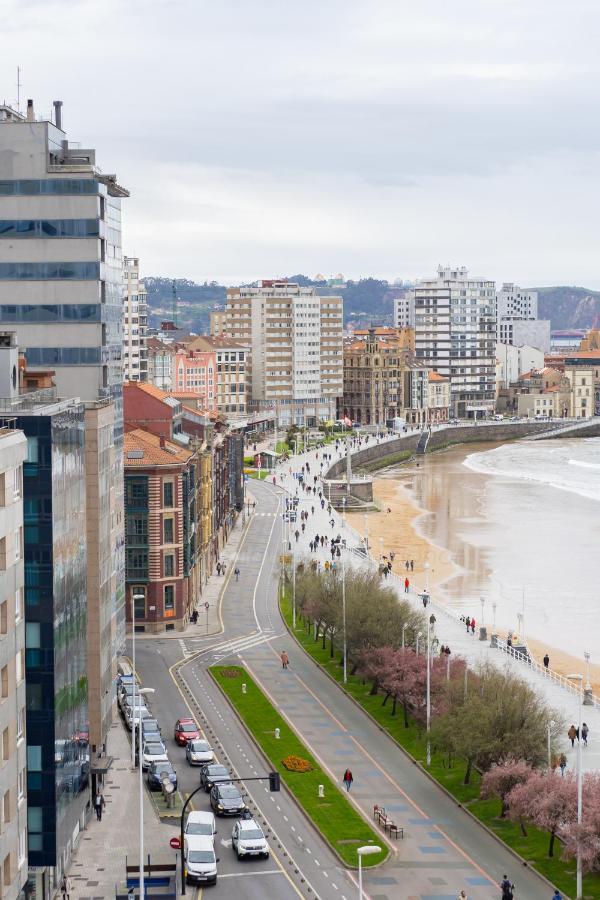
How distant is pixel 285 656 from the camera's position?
Result: 83.5m

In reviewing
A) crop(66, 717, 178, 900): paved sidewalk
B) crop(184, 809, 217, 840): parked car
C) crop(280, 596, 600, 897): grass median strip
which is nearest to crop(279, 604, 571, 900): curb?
crop(280, 596, 600, 897): grass median strip

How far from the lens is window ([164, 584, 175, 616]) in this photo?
9362 centimetres

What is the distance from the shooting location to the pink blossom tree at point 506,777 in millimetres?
55062

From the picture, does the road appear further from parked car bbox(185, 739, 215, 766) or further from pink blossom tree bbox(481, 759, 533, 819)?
pink blossom tree bbox(481, 759, 533, 819)

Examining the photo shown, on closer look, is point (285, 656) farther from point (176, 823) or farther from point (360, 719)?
point (176, 823)

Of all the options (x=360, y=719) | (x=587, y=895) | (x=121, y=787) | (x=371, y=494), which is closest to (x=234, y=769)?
(x=121, y=787)

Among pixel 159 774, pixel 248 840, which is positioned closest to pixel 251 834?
pixel 248 840

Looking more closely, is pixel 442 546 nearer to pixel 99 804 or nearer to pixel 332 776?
pixel 332 776

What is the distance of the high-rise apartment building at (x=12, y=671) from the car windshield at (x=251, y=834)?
11.0m

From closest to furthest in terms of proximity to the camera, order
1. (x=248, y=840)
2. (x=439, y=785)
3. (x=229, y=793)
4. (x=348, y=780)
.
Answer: (x=248, y=840), (x=229, y=793), (x=348, y=780), (x=439, y=785)

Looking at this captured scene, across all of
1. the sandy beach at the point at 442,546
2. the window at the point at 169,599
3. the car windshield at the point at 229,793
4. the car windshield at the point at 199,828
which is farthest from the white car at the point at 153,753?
the window at the point at 169,599

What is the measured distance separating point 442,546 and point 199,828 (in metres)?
87.1

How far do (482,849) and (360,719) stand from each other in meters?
18.4

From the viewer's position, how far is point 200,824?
53.7 metres
